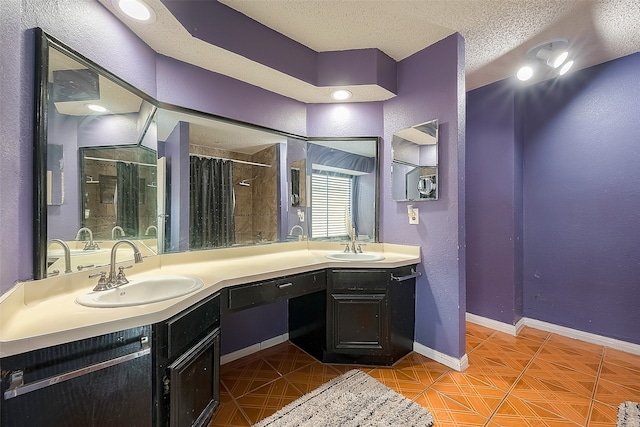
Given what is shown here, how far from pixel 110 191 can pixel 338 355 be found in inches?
72.8

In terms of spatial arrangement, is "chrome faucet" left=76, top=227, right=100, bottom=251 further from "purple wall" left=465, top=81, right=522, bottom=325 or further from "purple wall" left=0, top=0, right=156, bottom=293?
"purple wall" left=465, top=81, right=522, bottom=325

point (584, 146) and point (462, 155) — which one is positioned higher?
point (584, 146)

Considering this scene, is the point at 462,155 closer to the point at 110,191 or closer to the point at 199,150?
the point at 199,150

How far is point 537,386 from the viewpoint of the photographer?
186 cm

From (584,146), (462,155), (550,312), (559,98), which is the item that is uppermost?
(559,98)

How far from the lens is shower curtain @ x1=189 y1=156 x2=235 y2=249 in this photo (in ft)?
6.59

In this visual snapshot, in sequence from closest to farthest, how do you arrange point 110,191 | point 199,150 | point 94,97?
point 94,97
point 110,191
point 199,150

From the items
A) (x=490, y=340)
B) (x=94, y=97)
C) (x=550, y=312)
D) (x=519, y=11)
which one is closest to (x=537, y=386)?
(x=490, y=340)

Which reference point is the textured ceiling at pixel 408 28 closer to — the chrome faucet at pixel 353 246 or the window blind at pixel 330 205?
the window blind at pixel 330 205

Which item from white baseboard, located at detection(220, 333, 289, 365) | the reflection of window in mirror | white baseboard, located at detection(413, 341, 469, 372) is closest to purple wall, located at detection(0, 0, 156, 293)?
white baseboard, located at detection(220, 333, 289, 365)

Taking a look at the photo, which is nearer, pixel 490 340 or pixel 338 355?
pixel 338 355

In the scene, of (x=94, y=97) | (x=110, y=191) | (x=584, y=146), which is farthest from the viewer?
(x=584, y=146)

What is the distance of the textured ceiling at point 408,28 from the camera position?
5.76ft

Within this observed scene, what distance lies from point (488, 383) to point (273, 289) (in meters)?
1.59
